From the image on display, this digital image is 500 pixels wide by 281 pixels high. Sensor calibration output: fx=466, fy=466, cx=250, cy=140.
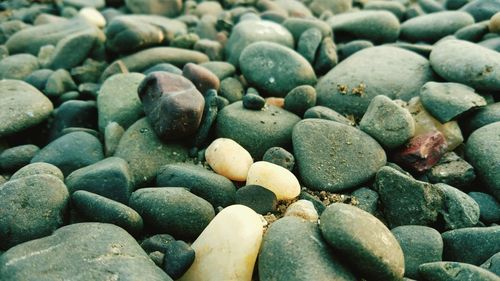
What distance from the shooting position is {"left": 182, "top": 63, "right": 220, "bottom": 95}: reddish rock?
4.27 m

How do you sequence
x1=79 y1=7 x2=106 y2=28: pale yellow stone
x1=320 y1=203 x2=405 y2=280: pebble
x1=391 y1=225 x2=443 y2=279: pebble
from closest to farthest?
1. x1=320 y1=203 x2=405 y2=280: pebble
2. x1=391 y1=225 x2=443 y2=279: pebble
3. x1=79 y1=7 x2=106 y2=28: pale yellow stone

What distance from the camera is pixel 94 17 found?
6539 millimetres

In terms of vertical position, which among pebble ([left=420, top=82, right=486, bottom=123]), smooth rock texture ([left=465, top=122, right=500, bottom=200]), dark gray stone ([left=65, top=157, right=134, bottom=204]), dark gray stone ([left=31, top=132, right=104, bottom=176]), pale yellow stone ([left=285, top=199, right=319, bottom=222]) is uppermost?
pebble ([left=420, top=82, right=486, bottom=123])

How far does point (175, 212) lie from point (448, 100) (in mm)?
2406

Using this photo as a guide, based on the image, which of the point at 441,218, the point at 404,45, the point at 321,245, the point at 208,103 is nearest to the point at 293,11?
the point at 404,45

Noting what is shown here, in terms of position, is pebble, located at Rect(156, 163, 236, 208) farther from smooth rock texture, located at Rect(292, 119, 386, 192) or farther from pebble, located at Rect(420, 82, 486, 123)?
pebble, located at Rect(420, 82, 486, 123)

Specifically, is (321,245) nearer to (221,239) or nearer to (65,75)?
(221,239)

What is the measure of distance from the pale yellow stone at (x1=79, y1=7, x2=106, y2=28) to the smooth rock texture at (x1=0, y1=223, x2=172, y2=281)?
4322 mm

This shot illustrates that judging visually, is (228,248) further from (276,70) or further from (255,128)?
(276,70)

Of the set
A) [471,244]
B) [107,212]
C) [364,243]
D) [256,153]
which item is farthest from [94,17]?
[471,244]

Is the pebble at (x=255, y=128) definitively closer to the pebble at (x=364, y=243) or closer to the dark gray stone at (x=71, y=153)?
the dark gray stone at (x=71, y=153)

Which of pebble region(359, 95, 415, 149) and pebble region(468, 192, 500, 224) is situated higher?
pebble region(359, 95, 415, 149)

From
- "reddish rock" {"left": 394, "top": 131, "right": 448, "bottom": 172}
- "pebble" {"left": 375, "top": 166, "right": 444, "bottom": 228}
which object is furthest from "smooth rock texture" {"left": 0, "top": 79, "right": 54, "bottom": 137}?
"reddish rock" {"left": 394, "top": 131, "right": 448, "bottom": 172}

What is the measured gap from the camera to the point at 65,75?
4840 millimetres
